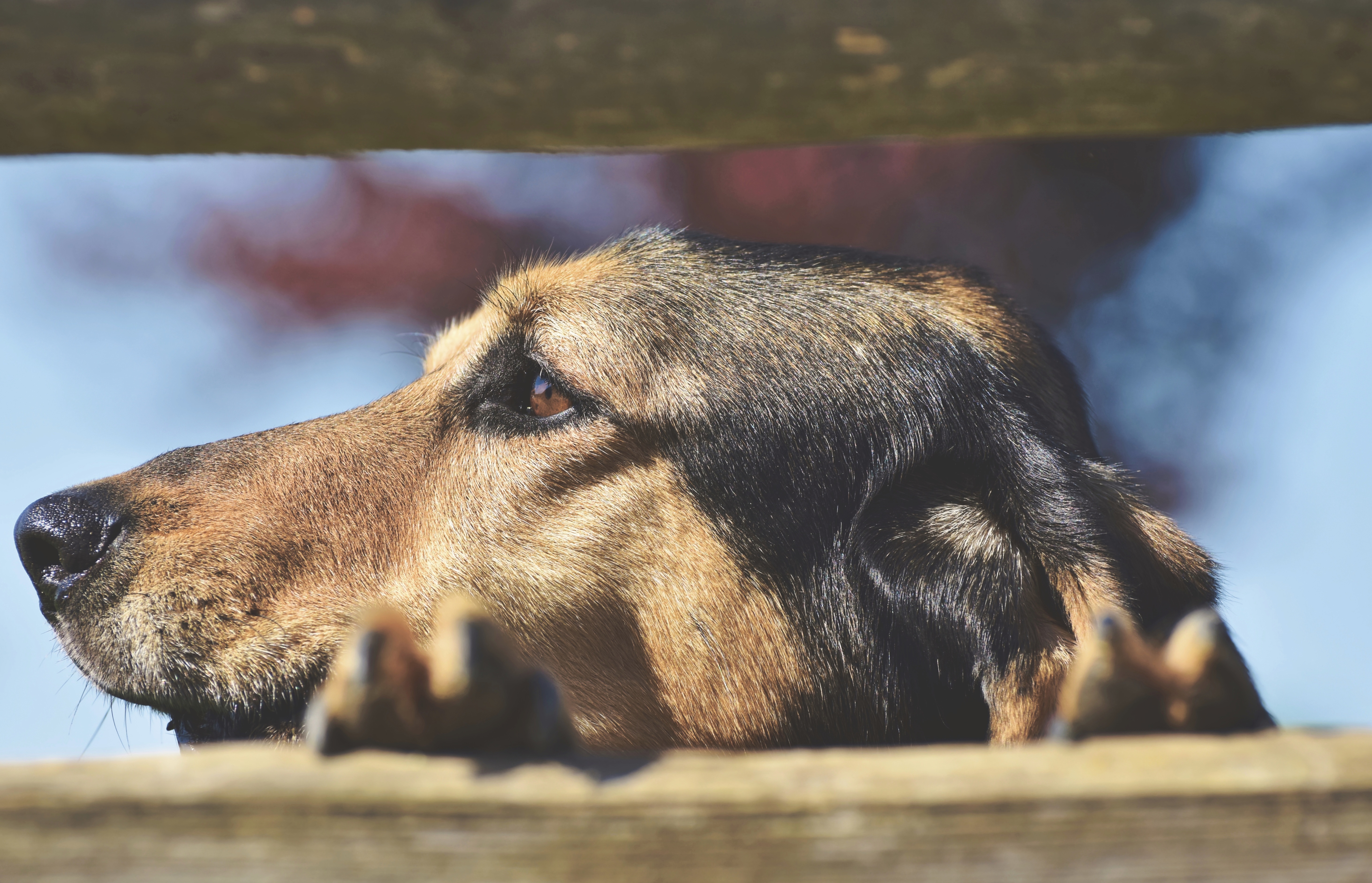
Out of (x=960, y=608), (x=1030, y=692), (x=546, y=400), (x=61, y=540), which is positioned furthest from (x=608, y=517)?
(x=61, y=540)

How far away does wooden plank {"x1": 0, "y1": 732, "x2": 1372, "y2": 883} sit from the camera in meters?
0.97

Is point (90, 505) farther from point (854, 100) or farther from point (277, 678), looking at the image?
point (854, 100)

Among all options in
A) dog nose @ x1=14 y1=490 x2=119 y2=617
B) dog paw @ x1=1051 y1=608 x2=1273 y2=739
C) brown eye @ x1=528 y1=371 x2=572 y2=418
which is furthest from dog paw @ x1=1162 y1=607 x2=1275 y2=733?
dog nose @ x1=14 y1=490 x2=119 y2=617

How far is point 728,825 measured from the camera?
98cm

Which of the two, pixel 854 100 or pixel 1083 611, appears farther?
pixel 1083 611

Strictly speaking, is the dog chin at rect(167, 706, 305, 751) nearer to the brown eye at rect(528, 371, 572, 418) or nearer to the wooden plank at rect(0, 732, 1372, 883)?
the brown eye at rect(528, 371, 572, 418)

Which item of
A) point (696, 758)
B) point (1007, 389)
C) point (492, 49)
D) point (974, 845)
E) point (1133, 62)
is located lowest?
point (974, 845)

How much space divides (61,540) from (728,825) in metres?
2.43

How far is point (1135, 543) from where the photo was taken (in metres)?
2.56

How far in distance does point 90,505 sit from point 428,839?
7.45 ft

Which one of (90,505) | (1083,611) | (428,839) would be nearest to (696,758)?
(428,839)

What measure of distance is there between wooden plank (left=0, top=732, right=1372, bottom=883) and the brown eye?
1970mm

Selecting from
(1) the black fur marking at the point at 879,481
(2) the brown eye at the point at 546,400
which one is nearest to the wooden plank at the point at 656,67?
(1) the black fur marking at the point at 879,481

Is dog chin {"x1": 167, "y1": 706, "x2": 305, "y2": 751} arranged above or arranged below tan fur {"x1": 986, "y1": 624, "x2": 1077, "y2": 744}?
above
